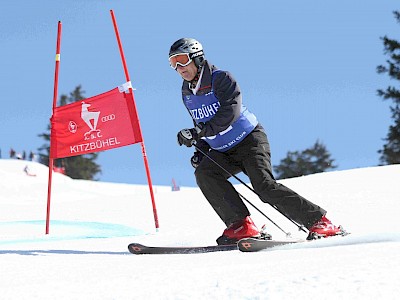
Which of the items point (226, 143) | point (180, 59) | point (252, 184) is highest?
point (180, 59)

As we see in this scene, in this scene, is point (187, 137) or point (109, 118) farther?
point (109, 118)

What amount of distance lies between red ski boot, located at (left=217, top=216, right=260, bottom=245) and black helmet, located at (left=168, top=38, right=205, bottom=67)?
1225 mm

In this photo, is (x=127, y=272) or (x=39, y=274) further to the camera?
(x=39, y=274)

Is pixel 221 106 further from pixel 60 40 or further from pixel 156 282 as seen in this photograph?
pixel 60 40

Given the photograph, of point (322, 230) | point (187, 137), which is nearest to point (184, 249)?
point (187, 137)

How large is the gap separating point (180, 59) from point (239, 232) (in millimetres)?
1363

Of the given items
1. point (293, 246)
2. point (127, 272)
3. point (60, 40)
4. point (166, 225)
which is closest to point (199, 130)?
point (293, 246)

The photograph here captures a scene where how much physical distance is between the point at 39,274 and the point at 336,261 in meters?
1.59

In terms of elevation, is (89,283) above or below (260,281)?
above

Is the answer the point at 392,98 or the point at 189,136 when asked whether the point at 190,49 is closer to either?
the point at 189,136

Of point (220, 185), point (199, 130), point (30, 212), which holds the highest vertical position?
point (30, 212)

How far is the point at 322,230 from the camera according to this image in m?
4.13

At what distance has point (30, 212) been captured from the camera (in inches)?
401

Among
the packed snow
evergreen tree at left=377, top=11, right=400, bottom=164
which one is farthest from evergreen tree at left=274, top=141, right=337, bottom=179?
the packed snow
